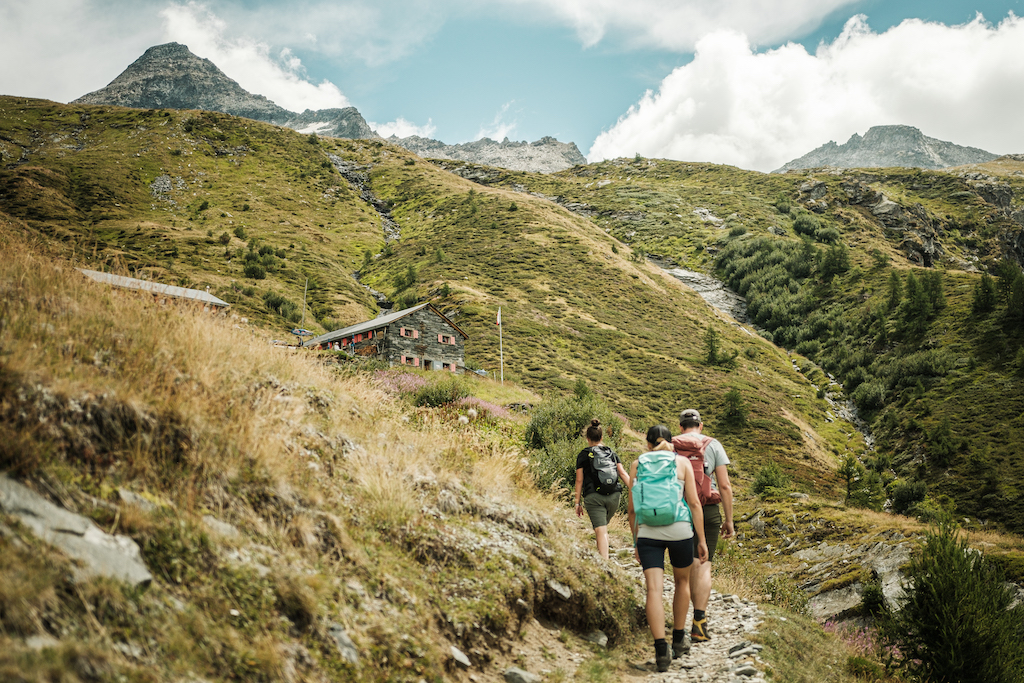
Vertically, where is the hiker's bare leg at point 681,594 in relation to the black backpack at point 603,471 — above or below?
below

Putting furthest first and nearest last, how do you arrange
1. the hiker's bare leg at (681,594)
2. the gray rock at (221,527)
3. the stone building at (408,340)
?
the stone building at (408,340) < the hiker's bare leg at (681,594) < the gray rock at (221,527)

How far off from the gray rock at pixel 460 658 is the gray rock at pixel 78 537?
8.26 feet

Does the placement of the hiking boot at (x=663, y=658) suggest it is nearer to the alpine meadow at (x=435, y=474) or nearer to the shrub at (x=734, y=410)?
the alpine meadow at (x=435, y=474)

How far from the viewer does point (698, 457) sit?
22.8 feet

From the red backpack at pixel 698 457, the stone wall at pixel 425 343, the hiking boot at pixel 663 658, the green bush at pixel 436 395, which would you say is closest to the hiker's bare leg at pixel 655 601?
the hiking boot at pixel 663 658

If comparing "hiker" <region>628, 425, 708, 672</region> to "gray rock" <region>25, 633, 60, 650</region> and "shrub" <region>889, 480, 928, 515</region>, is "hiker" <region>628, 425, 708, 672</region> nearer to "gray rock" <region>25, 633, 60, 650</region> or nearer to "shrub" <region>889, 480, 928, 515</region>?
"gray rock" <region>25, 633, 60, 650</region>

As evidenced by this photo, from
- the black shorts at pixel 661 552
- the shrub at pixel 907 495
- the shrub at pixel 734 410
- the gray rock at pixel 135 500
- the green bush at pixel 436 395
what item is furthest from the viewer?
the shrub at pixel 734 410

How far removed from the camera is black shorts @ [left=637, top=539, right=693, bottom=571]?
586 cm

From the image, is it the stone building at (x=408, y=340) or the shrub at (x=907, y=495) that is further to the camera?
the shrub at (x=907, y=495)

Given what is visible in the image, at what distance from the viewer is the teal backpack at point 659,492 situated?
19.3 feet

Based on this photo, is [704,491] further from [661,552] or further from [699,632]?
[699,632]

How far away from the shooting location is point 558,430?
17109 mm

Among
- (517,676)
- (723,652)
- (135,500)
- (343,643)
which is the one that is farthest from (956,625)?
(135,500)

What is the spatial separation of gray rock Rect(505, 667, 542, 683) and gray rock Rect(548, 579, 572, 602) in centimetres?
142
